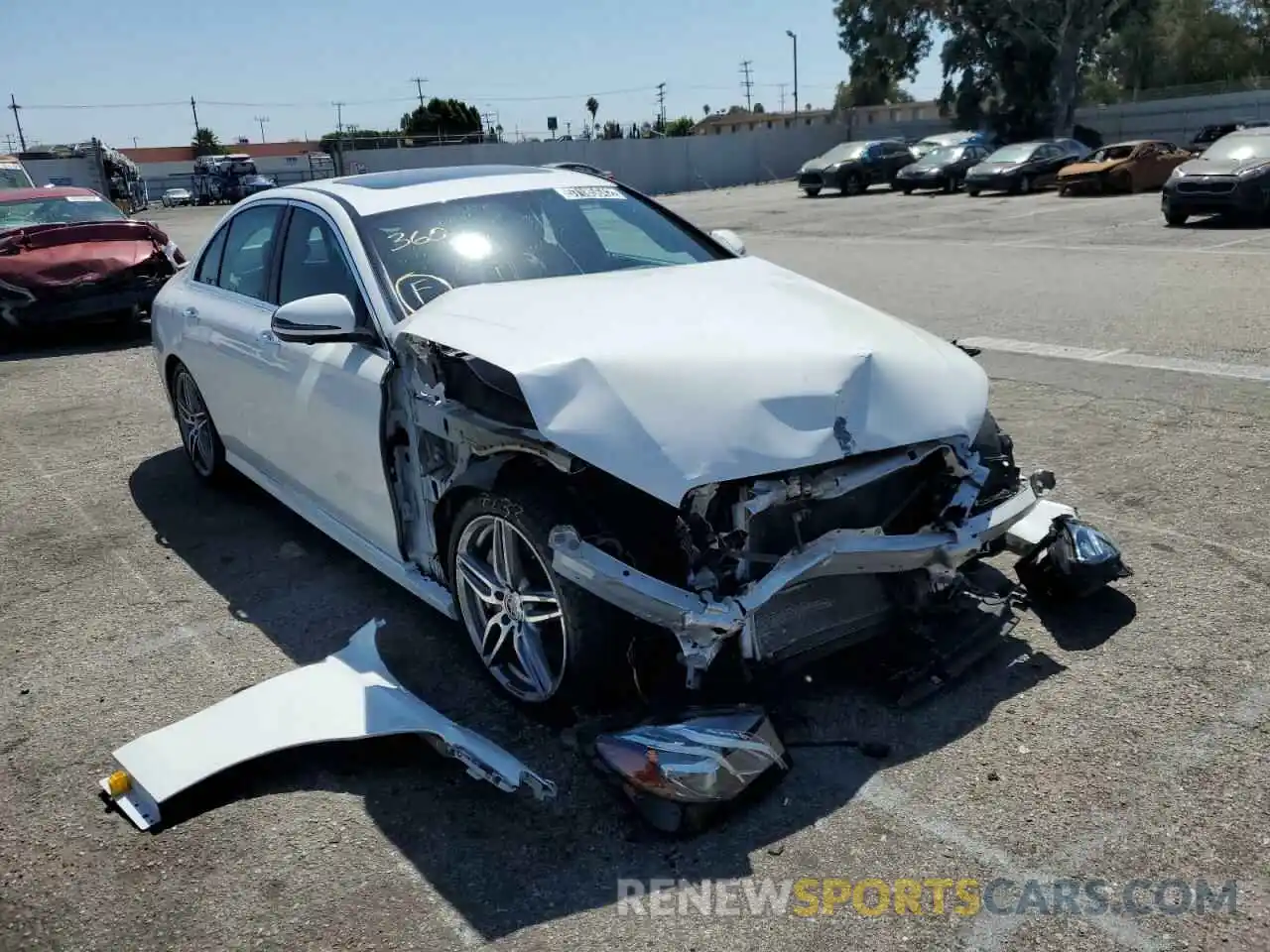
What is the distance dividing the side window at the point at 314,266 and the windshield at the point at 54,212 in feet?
27.5

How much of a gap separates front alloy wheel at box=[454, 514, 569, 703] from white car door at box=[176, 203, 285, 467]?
176 cm

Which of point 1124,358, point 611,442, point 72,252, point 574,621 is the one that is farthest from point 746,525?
point 72,252

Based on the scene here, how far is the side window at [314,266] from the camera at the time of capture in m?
4.12

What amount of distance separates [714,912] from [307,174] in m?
51.1

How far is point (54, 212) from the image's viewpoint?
11.9 m

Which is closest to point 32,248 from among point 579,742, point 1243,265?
point 579,742

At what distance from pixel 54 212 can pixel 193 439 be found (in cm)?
756

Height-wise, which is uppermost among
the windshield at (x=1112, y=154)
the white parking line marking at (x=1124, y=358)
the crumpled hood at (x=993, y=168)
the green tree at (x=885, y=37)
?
the green tree at (x=885, y=37)

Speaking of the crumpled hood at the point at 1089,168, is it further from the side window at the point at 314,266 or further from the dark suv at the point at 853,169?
the side window at the point at 314,266

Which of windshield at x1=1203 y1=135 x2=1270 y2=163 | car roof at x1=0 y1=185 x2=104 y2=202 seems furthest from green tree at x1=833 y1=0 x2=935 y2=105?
car roof at x1=0 y1=185 x2=104 y2=202

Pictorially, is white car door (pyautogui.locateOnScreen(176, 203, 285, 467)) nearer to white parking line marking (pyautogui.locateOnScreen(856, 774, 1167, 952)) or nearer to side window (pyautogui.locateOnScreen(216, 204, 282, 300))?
side window (pyautogui.locateOnScreen(216, 204, 282, 300))

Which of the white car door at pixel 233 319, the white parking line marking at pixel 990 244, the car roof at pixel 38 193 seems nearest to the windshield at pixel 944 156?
the white parking line marking at pixel 990 244

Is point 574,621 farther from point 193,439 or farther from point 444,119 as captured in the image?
point 444,119

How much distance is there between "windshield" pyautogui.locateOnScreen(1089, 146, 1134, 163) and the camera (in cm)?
2544
